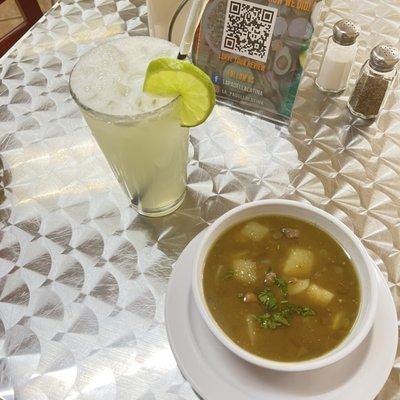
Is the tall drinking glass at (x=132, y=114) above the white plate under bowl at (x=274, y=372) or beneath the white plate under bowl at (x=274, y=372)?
above

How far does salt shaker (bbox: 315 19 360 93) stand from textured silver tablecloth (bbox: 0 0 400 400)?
0.15ft

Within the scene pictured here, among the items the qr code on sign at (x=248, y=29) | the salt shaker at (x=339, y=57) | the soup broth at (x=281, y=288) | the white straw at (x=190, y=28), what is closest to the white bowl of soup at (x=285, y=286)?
the soup broth at (x=281, y=288)

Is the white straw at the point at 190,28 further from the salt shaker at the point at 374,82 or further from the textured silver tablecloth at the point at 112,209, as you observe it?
the salt shaker at the point at 374,82

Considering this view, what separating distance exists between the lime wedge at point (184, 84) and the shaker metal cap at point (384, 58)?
0.57 m

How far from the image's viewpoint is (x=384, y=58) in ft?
4.06

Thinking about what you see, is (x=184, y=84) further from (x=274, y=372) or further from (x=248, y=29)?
(x=274, y=372)

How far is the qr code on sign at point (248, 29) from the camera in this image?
3.92 feet

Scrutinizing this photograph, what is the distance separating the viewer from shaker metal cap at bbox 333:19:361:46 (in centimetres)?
132

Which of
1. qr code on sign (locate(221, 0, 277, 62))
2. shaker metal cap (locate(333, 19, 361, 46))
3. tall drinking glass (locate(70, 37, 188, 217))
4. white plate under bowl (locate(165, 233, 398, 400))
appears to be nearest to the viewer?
white plate under bowl (locate(165, 233, 398, 400))

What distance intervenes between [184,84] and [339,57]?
2.17 ft

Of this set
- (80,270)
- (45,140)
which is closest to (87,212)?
(80,270)

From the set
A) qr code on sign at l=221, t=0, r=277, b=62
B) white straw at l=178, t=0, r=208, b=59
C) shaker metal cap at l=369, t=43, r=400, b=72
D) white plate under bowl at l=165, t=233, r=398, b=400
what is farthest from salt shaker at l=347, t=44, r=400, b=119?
white plate under bowl at l=165, t=233, r=398, b=400

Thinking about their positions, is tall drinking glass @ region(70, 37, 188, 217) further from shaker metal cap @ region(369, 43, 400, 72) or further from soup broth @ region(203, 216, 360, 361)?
shaker metal cap @ region(369, 43, 400, 72)

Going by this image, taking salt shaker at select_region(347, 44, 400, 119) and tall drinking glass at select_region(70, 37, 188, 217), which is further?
salt shaker at select_region(347, 44, 400, 119)
